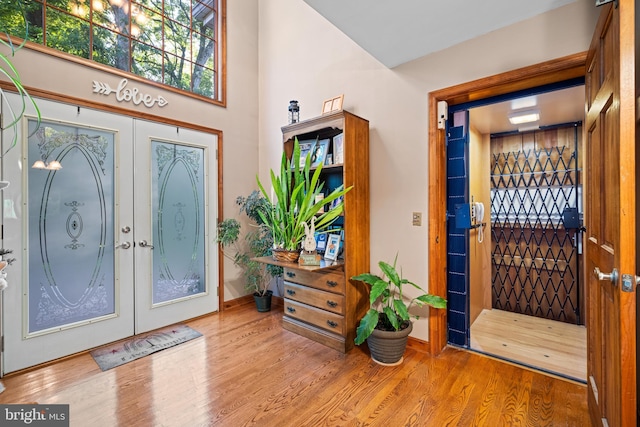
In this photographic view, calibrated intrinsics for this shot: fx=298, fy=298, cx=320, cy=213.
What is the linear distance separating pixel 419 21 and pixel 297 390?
2.65 metres

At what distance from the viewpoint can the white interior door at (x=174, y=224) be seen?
118 inches

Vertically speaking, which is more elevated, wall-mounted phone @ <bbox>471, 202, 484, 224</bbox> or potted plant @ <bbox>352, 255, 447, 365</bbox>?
wall-mounted phone @ <bbox>471, 202, 484, 224</bbox>

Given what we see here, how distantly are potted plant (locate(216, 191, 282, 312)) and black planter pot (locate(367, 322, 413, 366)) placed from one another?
150cm

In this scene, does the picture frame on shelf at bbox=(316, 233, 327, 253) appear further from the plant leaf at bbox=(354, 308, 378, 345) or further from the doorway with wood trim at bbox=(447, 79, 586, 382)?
the doorway with wood trim at bbox=(447, 79, 586, 382)

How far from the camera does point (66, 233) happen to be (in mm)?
2561

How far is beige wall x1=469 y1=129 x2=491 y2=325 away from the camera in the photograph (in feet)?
10.4

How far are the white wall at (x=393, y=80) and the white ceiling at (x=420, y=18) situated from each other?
0.41 ft

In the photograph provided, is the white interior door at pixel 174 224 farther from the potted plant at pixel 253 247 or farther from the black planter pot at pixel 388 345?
the black planter pot at pixel 388 345

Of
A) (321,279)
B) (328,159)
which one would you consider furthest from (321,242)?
(328,159)

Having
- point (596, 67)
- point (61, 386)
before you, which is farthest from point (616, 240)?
point (61, 386)

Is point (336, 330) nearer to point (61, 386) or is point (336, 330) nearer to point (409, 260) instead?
point (409, 260)

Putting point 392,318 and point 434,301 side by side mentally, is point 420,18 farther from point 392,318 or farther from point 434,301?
point 392,318

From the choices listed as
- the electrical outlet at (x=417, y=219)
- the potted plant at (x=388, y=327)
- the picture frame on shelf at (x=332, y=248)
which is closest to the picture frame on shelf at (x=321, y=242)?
the picture frame on shelf at (x=332, y=248)

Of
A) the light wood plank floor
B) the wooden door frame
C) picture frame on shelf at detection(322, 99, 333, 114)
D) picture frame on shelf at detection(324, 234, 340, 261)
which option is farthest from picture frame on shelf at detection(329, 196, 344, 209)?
the light wood plank floor
